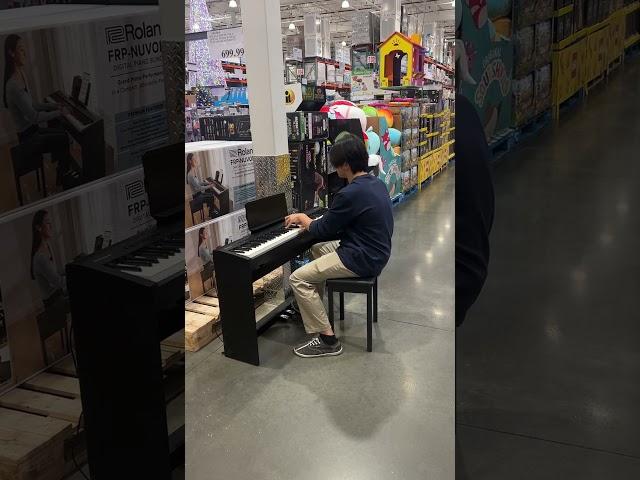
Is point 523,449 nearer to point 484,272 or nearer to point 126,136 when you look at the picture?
point 484,272

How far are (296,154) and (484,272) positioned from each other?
3136mm

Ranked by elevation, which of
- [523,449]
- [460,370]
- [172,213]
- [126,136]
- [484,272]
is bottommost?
[523,449]

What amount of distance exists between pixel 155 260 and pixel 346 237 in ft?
9.06

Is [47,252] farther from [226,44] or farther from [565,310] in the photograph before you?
[226,44]

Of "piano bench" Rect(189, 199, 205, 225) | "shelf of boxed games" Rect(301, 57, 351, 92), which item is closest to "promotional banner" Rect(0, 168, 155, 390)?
"piano bench" Rect(189, 199, 205, 225)

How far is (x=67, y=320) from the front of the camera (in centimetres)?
64

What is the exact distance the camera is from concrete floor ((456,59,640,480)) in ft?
2.61

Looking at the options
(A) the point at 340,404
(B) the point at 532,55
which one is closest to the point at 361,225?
(A) the point at 340,404

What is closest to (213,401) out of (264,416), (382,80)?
(264,416)

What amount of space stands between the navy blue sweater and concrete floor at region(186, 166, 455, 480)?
628mm

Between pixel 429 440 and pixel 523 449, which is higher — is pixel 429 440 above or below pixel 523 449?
below

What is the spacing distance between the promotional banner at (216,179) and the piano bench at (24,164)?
258cm

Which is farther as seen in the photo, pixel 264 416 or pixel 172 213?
pixel 264 416

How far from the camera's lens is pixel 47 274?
0.60m
